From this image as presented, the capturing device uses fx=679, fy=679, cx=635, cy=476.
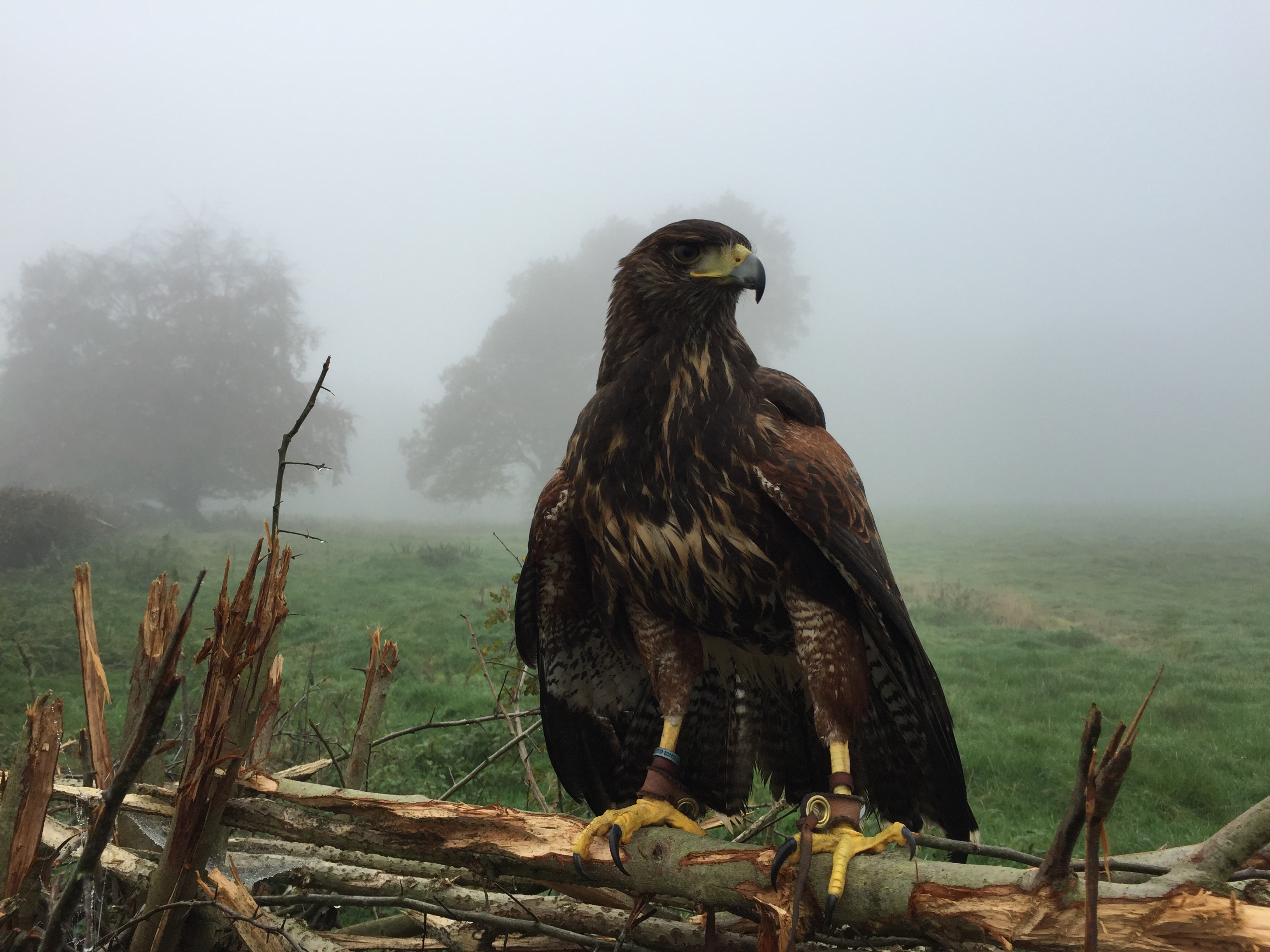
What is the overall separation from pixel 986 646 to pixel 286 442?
9.21 m

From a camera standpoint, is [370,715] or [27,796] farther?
[370,715]

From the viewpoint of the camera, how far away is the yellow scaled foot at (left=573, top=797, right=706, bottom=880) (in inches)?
75.7

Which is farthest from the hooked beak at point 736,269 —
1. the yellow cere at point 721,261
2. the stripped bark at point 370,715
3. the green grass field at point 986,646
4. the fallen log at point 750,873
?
the stripped bark at point 370,715

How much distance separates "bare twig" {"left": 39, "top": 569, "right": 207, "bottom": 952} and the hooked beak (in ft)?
6.23

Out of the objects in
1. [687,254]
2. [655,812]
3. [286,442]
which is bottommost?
[655,812]

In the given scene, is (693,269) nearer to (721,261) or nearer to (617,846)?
(721,261)

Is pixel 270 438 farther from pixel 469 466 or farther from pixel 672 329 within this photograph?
pixel 672 329

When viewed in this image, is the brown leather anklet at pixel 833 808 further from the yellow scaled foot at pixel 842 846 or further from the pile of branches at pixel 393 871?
the pile of branches at pixel 393 871

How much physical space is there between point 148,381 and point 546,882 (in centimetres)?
2344

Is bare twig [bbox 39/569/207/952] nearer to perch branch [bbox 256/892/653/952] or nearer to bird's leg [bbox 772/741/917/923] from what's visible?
perch branch [bbox 256/892/653/952]

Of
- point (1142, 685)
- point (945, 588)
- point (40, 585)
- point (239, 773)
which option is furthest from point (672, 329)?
point (40, 585)

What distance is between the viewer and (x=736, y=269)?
250 cm

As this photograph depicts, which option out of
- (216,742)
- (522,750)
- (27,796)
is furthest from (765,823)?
(27,796)

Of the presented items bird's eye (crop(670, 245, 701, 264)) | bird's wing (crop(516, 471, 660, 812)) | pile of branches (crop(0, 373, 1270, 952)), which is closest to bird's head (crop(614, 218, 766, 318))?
bird's eye (crop(670, 245, 701, 264))
